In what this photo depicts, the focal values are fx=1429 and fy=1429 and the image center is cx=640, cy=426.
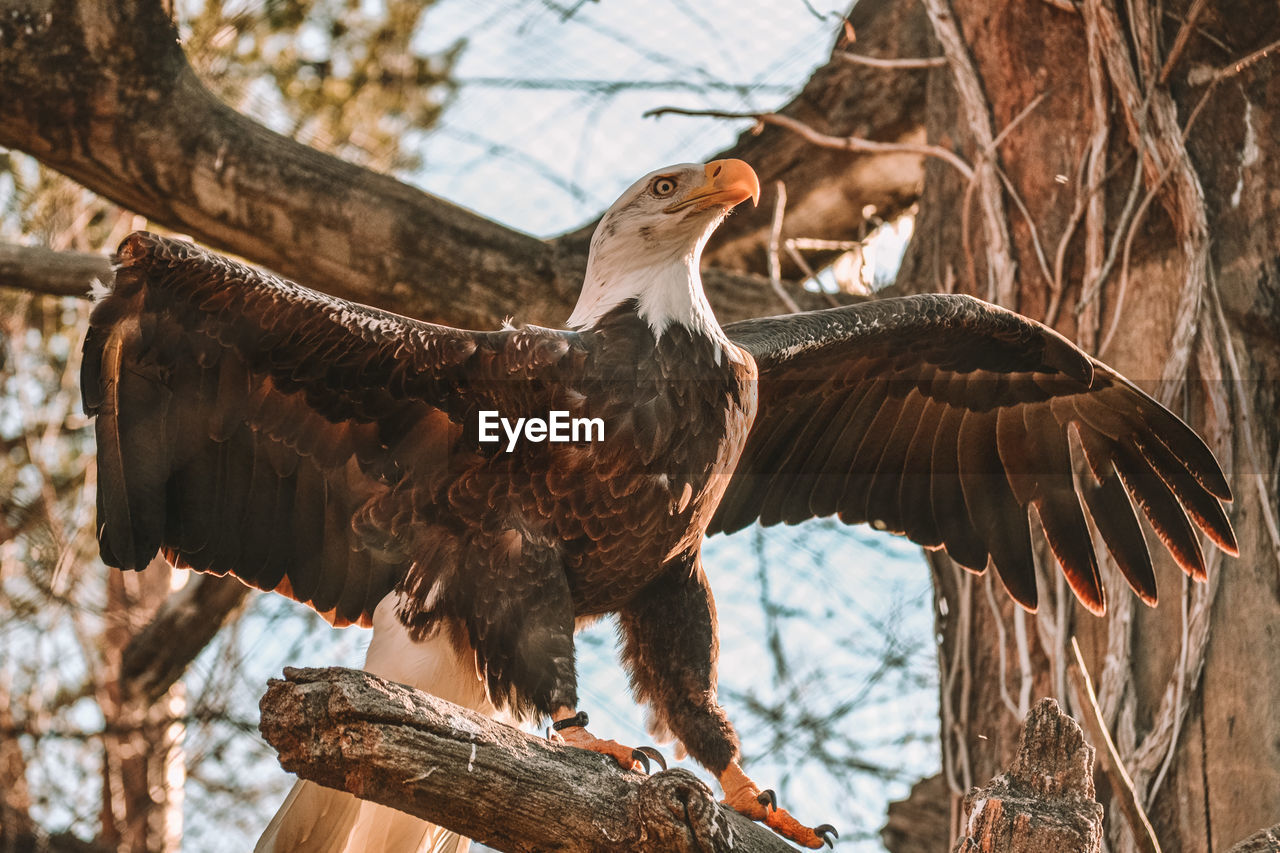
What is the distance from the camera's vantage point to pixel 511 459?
10.6ft

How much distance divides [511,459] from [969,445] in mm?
1562

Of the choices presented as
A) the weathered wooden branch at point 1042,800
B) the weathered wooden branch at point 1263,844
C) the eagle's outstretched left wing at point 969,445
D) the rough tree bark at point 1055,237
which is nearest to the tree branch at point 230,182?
the rough tree bark at point 1055,237

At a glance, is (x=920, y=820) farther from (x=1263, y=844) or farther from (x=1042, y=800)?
(x=1042, y=800)

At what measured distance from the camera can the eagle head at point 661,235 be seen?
11.5 feet

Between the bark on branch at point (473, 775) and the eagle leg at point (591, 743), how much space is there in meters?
0.32

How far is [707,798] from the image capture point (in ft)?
7.93

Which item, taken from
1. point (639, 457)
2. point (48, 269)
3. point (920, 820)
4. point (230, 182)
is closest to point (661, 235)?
point (639, 457)

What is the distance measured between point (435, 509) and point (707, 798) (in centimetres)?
118

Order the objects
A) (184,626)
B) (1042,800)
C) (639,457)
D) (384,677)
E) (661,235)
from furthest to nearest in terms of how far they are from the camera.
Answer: (184,626) < (661,235) < (384,677) < (639,457) < (1042,800)

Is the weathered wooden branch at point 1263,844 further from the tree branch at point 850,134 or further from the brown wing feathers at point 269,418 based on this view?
the tree branch at point 850,134

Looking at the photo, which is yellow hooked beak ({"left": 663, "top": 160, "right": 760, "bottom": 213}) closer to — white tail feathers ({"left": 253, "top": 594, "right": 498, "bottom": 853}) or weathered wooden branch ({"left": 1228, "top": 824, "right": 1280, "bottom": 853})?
white tail feathers ({"left": 253, "top": 594, "right": 498, "bottom": 853})

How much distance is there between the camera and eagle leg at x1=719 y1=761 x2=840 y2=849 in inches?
122

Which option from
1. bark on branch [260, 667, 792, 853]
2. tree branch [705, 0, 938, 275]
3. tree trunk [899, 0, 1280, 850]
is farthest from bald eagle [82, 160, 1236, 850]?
tree branch [705, 0, 938, 275]

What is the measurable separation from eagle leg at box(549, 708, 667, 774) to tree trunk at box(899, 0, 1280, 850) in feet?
5.35
